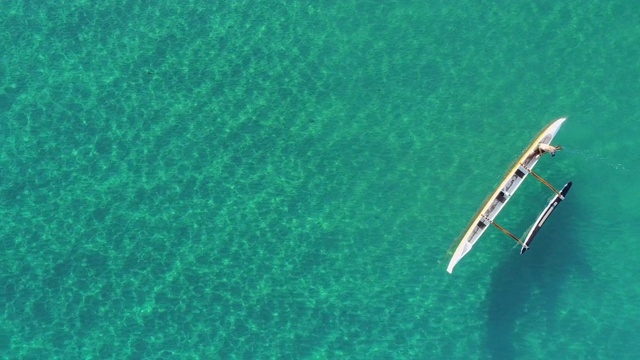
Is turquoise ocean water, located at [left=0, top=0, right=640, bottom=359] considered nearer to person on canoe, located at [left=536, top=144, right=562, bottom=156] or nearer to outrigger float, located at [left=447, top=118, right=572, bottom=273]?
outrigger float, located at [left=447, top=118, right=572, bottom=273]

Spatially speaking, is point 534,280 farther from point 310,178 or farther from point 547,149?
point 310,178

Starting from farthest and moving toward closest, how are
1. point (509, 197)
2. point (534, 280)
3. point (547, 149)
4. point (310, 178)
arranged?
point (310, 178) < point (534, 280) < point (509, 197) < point (547, 149)

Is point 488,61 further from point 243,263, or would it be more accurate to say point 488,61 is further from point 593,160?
point 243,263

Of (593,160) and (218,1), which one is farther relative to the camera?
(218,1)

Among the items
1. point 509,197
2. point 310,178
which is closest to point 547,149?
point 509,197

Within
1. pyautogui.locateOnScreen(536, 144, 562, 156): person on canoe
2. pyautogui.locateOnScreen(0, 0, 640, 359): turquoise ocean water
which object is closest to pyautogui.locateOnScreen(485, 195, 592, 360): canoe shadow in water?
pyautogui.locateOnScreen(0, 0, 640, 359): turquoise ocean water

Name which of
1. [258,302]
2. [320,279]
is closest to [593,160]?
[320,279]

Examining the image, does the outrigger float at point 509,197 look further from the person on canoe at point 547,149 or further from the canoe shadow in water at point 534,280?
the canoe shadow in water at point 534,280
